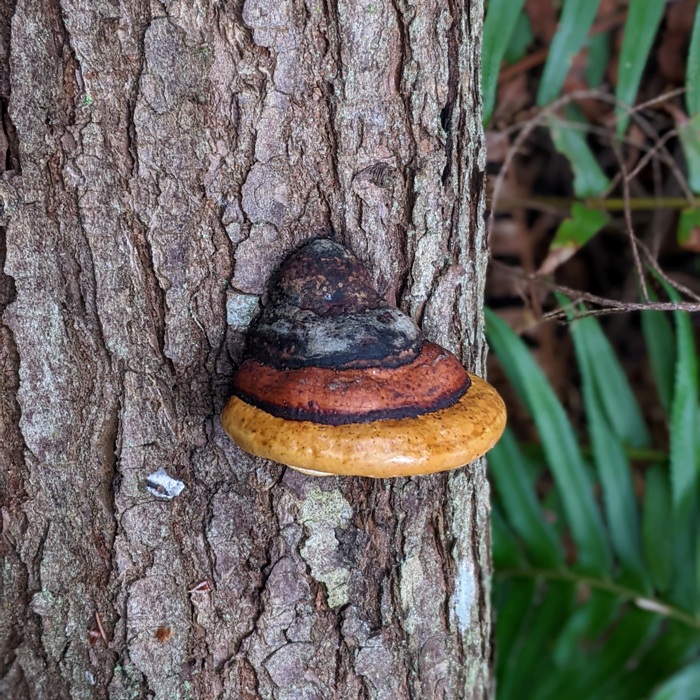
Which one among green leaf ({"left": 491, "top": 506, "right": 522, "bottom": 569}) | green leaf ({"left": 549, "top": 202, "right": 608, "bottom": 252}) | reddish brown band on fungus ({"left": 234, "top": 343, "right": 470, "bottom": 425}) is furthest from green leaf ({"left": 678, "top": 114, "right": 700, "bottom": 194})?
reddish brown band on fungus ({"left": 234, "top": 343, "right": 470, "bottom": 425})

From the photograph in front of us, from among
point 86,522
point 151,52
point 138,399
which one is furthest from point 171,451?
point 151,52

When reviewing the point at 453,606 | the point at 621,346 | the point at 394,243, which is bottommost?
the point at 621,346

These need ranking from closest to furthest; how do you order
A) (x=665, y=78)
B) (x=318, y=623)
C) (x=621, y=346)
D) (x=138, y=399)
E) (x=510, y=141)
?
1. (x=138, y=399)
2. (x=318, y=623)
3. (x=510, y=141)
4. (x=665, y=78)
5. (x=621, y=346)

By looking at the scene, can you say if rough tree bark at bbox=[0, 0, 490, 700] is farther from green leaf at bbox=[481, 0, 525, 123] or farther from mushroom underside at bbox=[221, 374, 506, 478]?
green leaf at bbox=[481, 0, 525, 123]

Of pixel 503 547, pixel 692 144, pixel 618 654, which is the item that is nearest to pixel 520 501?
pixel 503 547

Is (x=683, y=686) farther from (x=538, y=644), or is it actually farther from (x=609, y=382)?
(x=609, y=382)

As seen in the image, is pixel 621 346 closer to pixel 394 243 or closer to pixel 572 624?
pixel 572 624

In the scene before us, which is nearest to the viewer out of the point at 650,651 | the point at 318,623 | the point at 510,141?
the point at 318,623
